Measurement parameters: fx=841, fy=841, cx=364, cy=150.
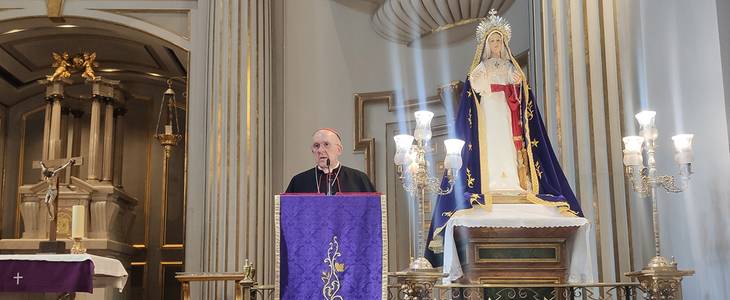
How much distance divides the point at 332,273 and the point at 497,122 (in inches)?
55.8

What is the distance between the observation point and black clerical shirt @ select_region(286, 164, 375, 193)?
5.01 metres

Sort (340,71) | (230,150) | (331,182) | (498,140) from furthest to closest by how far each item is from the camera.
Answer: (340,71)
(230,150)
(331,182)
(498,140)

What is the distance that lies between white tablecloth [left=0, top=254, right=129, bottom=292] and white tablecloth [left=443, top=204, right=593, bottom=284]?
2285 millimetres

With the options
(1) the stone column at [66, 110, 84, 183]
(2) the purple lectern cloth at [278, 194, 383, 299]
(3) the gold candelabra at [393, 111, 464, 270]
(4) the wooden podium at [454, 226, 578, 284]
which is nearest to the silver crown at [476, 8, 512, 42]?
(3) the gold candelabra at [393, 111, 464, 270]

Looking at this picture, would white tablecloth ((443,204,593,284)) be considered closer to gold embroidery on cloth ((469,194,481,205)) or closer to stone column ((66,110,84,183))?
gold embroidery on cloth ((469,194,481,205))

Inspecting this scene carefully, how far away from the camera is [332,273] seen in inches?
163

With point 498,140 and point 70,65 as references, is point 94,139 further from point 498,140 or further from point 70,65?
point 498,140

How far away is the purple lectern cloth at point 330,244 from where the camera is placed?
13.5 ft

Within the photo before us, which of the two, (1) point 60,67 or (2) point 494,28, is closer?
(2) point 494,28

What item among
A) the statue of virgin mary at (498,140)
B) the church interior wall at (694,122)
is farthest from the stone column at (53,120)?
the church interior wall at (694,122)

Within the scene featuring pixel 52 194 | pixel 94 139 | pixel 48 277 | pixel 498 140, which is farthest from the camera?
pixel 94 139

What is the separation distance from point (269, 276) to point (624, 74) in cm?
343

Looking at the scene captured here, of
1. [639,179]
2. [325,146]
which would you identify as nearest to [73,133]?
[325,146]

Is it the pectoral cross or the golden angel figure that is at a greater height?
the golden angel figure
